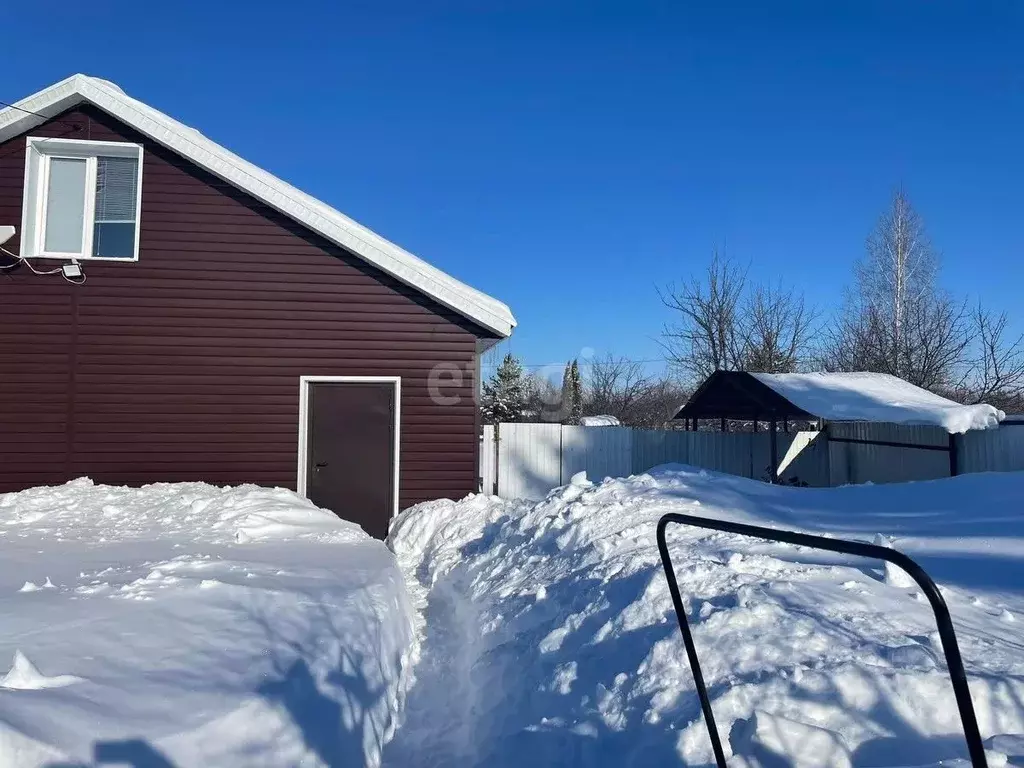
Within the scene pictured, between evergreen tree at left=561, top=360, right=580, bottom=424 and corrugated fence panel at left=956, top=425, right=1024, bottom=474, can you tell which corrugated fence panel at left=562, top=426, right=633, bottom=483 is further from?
evergreen tree at left=561, top=360, right=580, bottom=424

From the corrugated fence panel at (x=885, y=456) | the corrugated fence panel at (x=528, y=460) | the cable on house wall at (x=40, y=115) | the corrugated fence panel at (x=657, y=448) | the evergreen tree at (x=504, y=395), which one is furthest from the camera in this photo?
the evergreen tree at (x=504, y=395)

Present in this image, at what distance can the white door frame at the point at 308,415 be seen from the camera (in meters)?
9.20

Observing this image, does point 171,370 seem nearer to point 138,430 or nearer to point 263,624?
point 138,430

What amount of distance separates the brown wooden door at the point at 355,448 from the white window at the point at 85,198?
3.45m

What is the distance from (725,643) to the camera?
145 inches

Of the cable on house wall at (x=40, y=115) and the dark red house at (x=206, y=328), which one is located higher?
the cable on house wall at (x=40, y=115)

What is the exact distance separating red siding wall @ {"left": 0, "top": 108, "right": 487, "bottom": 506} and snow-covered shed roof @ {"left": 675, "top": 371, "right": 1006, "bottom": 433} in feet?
19.7

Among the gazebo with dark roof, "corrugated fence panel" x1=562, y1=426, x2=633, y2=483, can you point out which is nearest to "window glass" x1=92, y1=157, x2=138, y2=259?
"corrugated fence panel" x1=562, y1=426, x2=633, y2=483

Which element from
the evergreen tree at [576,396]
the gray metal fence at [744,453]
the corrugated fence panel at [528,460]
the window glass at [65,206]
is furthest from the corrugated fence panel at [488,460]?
the evergreen tree at [576,396]

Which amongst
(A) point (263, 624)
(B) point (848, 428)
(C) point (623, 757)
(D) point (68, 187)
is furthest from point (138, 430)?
(B) point (848, 428)

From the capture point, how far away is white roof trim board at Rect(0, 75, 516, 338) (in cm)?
872

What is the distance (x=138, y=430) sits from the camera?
355 inches

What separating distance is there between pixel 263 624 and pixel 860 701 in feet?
10.9

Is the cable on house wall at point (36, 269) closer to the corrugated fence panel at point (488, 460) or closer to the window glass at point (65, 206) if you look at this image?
the window glass at point (65, 206)
